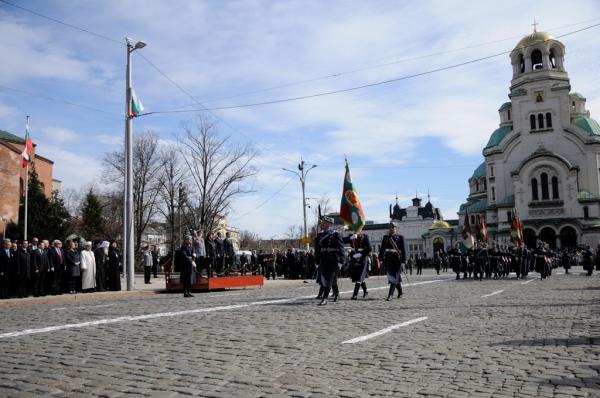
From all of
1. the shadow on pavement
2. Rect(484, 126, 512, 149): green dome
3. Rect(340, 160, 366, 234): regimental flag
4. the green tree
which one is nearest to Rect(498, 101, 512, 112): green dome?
Rect(484, 126, 512, 149): green dome

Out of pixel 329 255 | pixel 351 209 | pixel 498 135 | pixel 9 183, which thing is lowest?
pixel 329 255

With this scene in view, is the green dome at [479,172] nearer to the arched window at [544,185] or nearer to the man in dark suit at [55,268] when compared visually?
the arched window at [544,185]

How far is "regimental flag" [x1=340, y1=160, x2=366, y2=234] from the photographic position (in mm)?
18781

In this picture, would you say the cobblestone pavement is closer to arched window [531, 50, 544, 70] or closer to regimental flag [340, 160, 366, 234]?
regimental flag [340, 160, 366, 234]

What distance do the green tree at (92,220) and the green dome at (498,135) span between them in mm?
56533

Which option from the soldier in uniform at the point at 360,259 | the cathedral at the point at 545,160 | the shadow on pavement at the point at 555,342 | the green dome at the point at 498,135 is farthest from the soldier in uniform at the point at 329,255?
the green dome at the point at 498,135

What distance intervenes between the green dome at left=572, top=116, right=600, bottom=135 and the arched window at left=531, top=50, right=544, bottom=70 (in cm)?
910

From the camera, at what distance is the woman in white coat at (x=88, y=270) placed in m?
19.4

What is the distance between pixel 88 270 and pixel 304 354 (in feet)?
48.9

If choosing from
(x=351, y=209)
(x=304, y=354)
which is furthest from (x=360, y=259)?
(x=304, y=354)

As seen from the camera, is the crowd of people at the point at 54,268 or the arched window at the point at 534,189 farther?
the arched window at the point at 534,189

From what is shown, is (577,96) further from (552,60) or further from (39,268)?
(39,268)

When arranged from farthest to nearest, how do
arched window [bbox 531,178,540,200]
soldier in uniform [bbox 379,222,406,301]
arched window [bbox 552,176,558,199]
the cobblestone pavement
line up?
arched window [bbox 531,178,540,200] < arched window [bbox 552,176,558,199] < soldier in uniform [bbox 379,222,406,301] < the cobblestone pavement

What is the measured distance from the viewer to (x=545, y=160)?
72.6 meters
